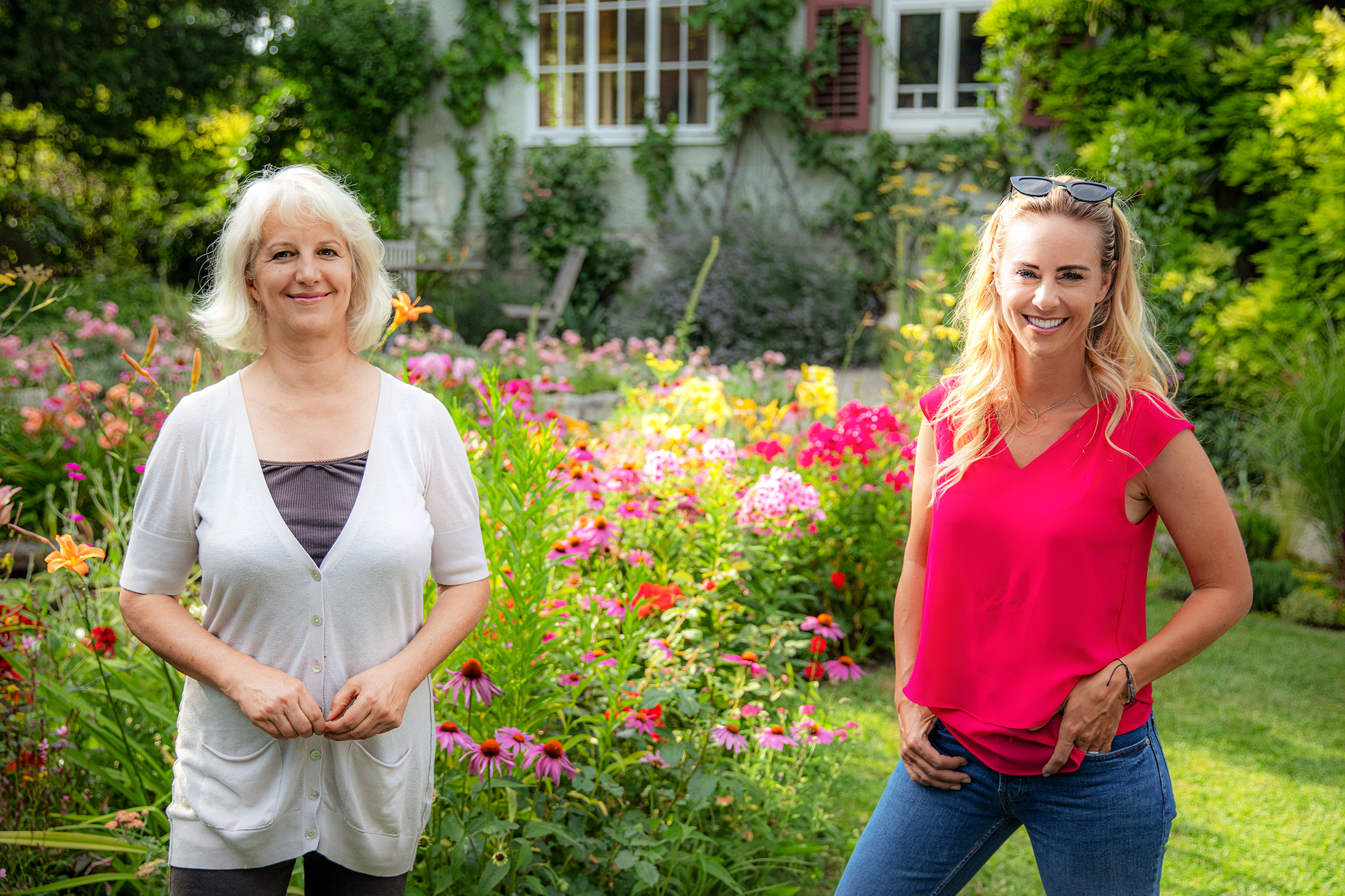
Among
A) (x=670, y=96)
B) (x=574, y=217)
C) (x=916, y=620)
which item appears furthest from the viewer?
(x=670, y=96)

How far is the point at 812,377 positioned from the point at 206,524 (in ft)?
9.92

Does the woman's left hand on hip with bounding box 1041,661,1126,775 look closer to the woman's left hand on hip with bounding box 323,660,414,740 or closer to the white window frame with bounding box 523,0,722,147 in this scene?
the woman's left hand on hip with bounding box 323,660,414,740

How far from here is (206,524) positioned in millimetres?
1427

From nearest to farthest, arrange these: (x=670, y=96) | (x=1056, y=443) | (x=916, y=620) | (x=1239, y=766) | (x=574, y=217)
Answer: (x=1056, y=443) < (x=916, y=620) < (x=1239, y=766) < (x=574, y=217) < (x=670, y=96)

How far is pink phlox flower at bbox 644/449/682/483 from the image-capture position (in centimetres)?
301

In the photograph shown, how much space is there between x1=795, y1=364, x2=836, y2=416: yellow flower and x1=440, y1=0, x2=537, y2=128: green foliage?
24.4 ft

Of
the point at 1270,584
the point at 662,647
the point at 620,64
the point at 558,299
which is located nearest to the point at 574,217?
the point at 558,299

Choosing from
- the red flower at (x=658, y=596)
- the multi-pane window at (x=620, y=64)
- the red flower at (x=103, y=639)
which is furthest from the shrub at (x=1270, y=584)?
the multi-pane window at (x=620, y=64)

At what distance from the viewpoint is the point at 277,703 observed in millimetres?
1366

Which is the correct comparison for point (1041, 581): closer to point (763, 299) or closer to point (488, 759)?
point (488, 759)

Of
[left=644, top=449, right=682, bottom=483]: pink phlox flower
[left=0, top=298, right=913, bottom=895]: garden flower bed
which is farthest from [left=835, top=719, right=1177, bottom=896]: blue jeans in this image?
[left=644, top=449, right=682, bottom=483]: pink phlox flower

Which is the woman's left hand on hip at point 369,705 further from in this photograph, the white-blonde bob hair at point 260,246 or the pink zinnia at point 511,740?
the white-blonde bob hair at point 260,246

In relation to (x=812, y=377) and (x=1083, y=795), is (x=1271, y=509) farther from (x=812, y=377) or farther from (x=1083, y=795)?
(x=1083, y=795)

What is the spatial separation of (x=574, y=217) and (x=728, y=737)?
8.58m
